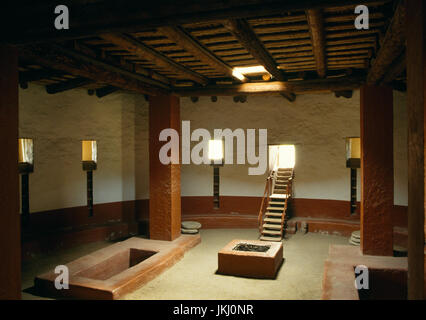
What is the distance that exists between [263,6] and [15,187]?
3990 mm

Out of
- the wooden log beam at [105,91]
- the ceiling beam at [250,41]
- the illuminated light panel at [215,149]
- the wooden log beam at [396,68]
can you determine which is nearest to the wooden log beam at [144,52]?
the ceiling beam at [250,41]

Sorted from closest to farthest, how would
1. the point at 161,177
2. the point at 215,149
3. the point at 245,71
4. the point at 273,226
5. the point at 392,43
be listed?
the point at 392,43 → the point at 245,71 → the point at 161,177 → the point at 273,226 → the point at 215,149

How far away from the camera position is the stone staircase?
1131 centimetres

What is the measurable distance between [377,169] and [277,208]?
4414mm

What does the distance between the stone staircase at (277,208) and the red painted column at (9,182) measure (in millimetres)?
7811

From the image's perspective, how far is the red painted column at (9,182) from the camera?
460 cm

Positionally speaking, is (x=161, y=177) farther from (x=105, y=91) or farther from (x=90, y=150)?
(x=90, y=150)

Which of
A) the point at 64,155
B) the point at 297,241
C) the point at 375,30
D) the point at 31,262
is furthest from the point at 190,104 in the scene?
the point at 375,30

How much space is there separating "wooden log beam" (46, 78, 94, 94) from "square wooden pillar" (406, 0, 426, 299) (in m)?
8.19

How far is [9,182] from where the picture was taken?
4.71 metres

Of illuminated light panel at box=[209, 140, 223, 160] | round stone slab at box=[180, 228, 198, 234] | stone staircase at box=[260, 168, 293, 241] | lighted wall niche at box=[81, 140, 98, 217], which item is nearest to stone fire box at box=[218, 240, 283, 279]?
stone staircase at box=[260, 168, 293, 241]

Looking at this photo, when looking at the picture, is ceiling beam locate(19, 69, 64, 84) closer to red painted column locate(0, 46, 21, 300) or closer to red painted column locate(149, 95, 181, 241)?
red painted column locate(149, 95, 181, 241)

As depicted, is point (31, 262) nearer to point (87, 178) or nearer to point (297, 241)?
point (87, 178)

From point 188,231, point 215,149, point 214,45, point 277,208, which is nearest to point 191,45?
point 214,45
